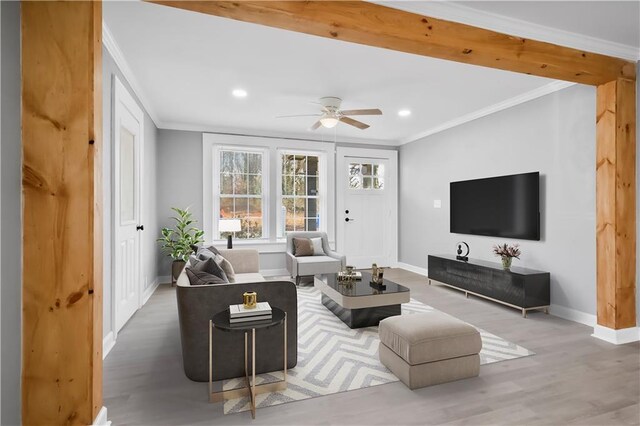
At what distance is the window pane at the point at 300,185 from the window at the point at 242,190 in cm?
70

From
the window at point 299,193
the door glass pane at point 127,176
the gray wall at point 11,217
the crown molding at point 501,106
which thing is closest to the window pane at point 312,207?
the window at point 299,193

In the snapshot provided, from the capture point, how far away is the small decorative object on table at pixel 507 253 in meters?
4.05

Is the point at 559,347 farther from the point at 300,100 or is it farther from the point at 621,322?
the point at 300,100

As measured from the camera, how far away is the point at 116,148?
123 inches

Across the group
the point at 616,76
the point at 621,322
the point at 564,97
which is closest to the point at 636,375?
the point at 621,322

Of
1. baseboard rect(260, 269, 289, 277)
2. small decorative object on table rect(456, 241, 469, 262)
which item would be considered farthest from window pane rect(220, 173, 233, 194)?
small decorative object on table rect(456, 241, 469, 262)

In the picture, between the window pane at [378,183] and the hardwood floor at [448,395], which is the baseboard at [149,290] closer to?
the hardwood floor at [448,395]

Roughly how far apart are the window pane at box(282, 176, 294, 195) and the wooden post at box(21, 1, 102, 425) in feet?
15.1

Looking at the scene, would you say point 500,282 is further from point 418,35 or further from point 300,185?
point 300,185

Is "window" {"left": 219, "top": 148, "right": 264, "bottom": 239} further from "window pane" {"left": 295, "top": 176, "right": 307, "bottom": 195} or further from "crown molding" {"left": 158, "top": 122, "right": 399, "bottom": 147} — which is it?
"window pane" {"left": 295, "top": 176, "right": 307, "bottom": 195}

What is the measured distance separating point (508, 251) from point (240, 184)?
437cm

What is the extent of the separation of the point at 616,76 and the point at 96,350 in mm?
4538

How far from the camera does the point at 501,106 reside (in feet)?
14.9

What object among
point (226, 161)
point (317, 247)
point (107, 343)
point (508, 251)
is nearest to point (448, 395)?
point (508, 251)
